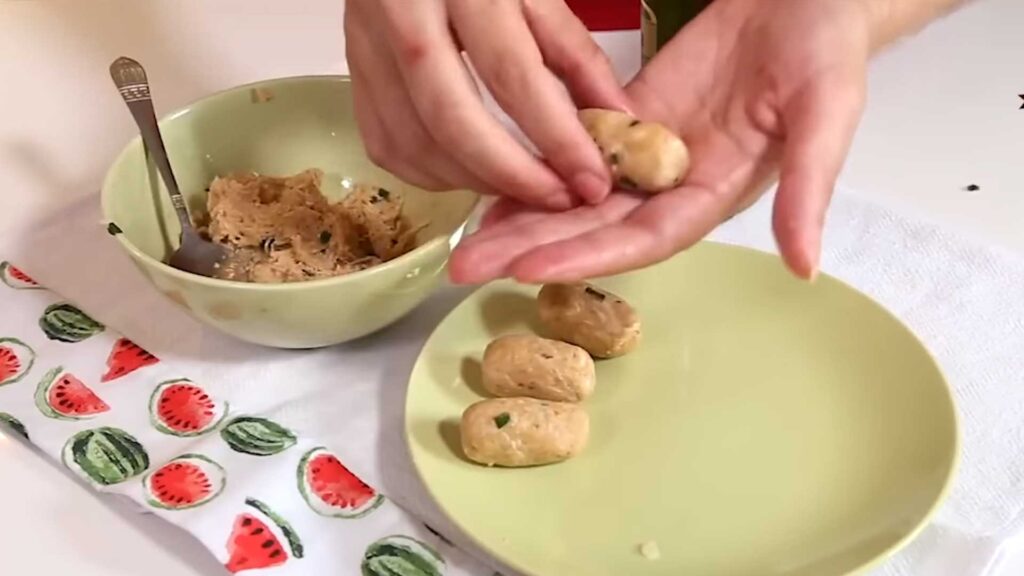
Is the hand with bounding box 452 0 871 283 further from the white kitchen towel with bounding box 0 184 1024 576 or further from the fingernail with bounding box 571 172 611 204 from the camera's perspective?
the white kitchen towel with bounding box 0 184 1024 576

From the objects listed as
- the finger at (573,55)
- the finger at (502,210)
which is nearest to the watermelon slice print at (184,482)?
the finger at (502,210)

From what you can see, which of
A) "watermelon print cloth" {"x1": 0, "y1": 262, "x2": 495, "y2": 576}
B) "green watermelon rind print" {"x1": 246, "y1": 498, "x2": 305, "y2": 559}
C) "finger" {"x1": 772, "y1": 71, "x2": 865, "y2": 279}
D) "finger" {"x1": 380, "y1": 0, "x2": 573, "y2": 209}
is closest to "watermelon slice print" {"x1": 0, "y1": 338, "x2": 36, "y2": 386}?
"watermelon print cloth" {"x1": 0, "y1": 262, "x2": 495, "y2": 576}

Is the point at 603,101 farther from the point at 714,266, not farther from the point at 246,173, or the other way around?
the point at 246,173

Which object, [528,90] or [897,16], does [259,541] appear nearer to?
[528,90]

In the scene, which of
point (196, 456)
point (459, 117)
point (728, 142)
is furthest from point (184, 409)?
point (728, 142)

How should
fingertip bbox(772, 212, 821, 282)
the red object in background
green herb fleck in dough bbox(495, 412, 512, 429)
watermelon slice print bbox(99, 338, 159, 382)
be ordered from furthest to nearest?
the red object in background < watermelon slice print bbox(99, 338, 159, 382) < green herb fleck in dough bbox(495, 412, 512, 429) < fingertip bbox(772, 212, 821, 282)

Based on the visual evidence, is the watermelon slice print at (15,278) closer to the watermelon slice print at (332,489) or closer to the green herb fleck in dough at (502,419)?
the watermelon slice print at (332,489)

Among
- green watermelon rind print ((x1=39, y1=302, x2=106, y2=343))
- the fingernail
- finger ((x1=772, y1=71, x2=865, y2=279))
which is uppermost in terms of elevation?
finger ((x1=772, y1=71, x2=865, y2=279))
